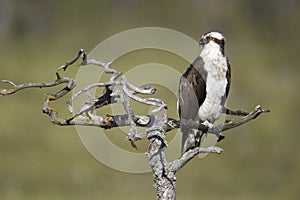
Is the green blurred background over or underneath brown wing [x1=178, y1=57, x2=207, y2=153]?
over

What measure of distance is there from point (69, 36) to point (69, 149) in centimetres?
703

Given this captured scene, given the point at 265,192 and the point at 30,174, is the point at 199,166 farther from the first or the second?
the point at 30,174

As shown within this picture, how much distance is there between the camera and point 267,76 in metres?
15.3

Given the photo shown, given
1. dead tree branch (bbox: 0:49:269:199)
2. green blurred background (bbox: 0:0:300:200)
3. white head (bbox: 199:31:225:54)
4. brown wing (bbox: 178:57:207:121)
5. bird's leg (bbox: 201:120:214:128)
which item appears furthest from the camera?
green blurred background (bbox: 0:0:300:200)

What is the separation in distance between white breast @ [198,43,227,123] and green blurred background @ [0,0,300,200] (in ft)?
11.6

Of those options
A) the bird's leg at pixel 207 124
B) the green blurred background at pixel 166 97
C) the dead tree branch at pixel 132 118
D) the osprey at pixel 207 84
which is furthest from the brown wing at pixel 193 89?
the green blurred background at pixel 166 97

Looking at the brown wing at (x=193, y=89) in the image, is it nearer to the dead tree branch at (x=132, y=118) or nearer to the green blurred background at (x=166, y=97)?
the dead tree branch at (x=132, y=118)

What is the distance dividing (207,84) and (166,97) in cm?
671

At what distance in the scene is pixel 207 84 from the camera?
5957mm

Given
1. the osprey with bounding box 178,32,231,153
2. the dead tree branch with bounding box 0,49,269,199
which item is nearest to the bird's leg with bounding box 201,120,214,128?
the osprey with bounding box 178,32,231,153

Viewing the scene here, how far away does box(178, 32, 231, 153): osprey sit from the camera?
587 centimetres

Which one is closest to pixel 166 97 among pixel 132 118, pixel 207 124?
pixel 207 124

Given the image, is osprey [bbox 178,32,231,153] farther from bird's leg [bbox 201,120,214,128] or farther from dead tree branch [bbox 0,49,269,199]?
dead tree branch [bbox 0,49,269,199]

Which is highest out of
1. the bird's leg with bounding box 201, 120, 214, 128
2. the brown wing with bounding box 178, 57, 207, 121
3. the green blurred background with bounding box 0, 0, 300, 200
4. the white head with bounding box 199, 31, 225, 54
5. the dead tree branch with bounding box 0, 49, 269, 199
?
the green blurred background with bounding box 0, 0, 300, 200
